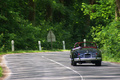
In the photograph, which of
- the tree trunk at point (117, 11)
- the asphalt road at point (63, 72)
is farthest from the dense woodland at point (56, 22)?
the asphalt road at point (63, 72)

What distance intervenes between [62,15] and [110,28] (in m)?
Result: 30.0

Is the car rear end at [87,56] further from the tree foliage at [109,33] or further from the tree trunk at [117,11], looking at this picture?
the tree trunk at [117,11]

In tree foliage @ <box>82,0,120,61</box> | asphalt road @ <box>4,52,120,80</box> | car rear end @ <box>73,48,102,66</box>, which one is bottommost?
asphalt road @ <box>4,52,120,80</box>

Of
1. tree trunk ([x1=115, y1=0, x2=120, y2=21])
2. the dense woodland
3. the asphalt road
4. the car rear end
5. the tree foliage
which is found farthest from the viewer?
the dense woodland

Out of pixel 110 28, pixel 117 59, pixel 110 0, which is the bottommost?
pixel 117 59

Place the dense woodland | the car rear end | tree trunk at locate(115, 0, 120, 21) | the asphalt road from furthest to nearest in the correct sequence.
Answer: the dense woodland, tree trunk at locate(115, 0, 120, 21), the car rear end, the asphalt road

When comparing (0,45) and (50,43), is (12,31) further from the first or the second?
(50,43)

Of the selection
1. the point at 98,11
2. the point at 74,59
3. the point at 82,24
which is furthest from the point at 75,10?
the point at 74,59

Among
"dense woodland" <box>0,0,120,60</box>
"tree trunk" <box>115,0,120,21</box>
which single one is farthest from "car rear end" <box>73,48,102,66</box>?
"tree trunk" <box>115,0,120,21</box>

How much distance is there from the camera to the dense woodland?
32031 millimetres

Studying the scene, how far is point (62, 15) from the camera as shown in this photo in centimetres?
6097

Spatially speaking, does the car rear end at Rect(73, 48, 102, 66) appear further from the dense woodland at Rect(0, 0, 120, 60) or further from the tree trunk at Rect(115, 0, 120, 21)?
the tree trunk at Rect(115, 0, 120, 21)

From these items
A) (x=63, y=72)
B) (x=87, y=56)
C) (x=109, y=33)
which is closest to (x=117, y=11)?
Result: (x=109, y=33)

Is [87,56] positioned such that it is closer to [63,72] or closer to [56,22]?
[63,72]
